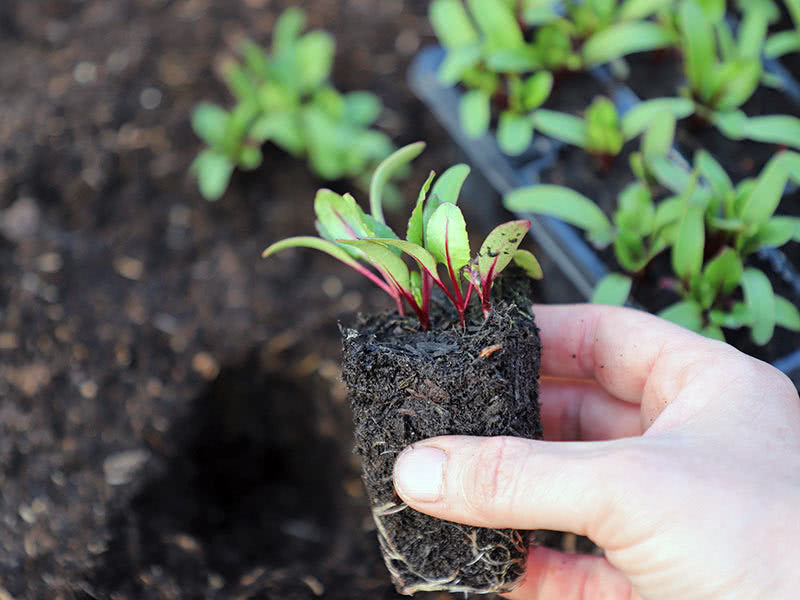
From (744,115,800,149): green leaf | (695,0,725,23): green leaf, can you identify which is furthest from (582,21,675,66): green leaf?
(744,115,800,149): green leaf

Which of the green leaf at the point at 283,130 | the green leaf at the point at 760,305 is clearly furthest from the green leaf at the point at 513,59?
the green leaf at the point at 760,305

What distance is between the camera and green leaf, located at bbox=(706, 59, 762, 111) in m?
1.75

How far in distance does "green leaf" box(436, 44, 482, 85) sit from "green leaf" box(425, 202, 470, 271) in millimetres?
918

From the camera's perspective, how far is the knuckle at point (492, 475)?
1.00m

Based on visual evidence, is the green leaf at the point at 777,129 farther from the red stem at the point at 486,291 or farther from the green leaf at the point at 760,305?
the red stem at the point at 486,291

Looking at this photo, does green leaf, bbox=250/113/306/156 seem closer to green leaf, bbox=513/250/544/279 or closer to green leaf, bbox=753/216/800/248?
green leaf, bbox=513/250/544/279

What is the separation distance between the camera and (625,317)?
50.6 inches

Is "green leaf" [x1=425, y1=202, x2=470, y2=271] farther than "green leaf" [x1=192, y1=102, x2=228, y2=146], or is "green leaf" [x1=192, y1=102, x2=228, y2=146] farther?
"green leaf" [x1=192, y1=102, x2=228, y2=146]

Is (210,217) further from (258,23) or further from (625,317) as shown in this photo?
(625,317)

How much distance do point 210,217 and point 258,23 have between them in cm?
86

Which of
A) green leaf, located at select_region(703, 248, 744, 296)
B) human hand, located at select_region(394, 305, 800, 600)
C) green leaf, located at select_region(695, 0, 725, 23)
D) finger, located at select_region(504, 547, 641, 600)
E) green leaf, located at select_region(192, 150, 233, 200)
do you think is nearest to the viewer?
human hand, located at select_region(394, 305, 800, 600)

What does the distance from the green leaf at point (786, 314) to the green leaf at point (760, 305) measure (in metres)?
0.05

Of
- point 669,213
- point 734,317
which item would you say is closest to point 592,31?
point 669,213

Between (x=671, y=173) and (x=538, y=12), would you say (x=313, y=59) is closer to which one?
(x=538, y=12)
